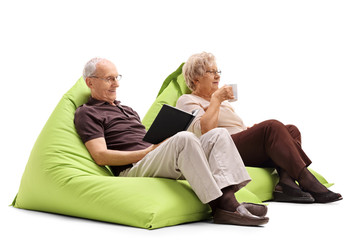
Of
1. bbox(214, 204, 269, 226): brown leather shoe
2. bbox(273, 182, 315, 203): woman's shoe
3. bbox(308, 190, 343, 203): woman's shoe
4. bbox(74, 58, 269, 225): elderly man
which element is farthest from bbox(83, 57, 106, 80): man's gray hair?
bbox(308, 190, 343, 203): woman's shoe

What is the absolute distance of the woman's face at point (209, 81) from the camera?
399cm

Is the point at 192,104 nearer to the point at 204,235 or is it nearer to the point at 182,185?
the point at 182,185

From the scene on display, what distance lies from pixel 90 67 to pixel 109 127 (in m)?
0.43

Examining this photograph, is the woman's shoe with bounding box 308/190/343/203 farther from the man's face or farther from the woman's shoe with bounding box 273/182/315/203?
the man's face

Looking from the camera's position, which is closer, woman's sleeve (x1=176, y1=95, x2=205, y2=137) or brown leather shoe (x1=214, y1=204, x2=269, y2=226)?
brown leather shoe (x1=214, y1=204, x2=269, y2=226)

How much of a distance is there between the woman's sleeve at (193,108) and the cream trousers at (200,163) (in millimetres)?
644

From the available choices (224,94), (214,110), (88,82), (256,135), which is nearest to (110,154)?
(88,82)

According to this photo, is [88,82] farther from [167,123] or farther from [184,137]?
[184,137]

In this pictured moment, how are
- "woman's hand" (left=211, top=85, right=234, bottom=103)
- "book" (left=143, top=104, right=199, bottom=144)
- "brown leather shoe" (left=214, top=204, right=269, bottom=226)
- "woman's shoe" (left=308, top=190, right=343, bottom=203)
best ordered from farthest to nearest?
"woman's hand" (left=211, top=85, right=234, bottom=103), "woman's shoe" (left=308, top=190, right=343, bottom=203), "book" (left=143, top=104, right=199, bottom=144), "brown leather shoe" (left=214, top=204, right=269, bottom=226)

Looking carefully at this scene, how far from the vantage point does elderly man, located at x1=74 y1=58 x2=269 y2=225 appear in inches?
112

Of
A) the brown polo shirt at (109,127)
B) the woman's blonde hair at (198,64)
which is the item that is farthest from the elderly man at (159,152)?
the woman's blonde hair at (198,64)

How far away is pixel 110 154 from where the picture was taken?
124 inches

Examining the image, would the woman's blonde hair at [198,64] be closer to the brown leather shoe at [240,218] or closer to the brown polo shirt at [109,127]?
the brown polo shirt at [109,127]

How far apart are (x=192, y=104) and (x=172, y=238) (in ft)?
4.80
